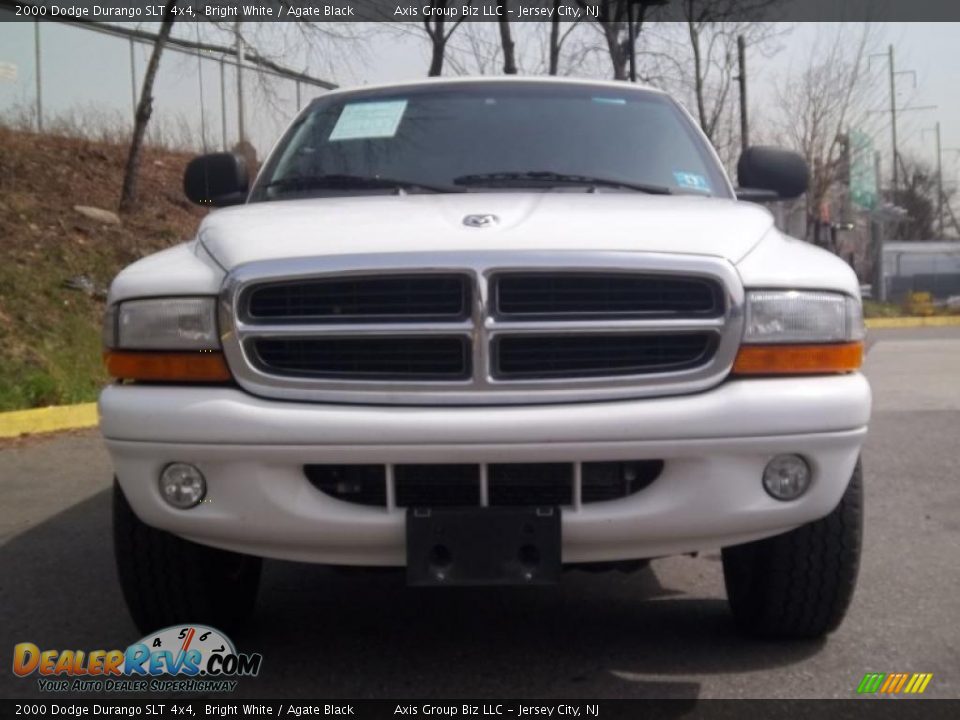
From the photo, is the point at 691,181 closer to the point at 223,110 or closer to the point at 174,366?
the point at 174,366

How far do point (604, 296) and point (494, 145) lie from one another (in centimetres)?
145

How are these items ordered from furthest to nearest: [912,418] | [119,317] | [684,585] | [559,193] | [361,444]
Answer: [912,418], [684,585], [559,193], [119,317], [361,444]

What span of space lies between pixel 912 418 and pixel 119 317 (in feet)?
22.8

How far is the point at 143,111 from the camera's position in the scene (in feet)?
42.5

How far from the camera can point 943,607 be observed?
410cm

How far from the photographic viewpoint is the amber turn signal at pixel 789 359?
313 cm

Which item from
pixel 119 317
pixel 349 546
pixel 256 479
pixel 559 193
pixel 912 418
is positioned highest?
pixel 559 193

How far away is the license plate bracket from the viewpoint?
3029 millimetres

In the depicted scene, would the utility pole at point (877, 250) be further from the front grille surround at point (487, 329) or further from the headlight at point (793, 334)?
the front grille surround at point (487, 329)

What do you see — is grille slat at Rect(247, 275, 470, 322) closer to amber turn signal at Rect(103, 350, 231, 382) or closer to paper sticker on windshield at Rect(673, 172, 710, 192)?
amber turn signal at Rect(103, 350, 231, 382)

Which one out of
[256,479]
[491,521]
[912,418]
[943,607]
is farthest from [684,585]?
[912,418]

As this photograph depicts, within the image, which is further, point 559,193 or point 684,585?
point 684,585

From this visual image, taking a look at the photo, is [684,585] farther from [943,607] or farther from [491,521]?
[491,521]

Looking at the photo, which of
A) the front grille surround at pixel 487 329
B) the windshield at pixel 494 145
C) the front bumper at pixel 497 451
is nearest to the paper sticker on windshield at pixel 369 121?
the windshield at pixel 494 145
